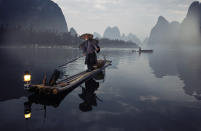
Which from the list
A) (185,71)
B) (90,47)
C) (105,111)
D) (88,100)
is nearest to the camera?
(105,111)

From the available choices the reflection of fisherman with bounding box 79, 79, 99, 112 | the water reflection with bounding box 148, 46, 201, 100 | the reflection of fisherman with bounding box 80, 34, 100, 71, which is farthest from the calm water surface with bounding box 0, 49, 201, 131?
the reflection of fisherman with bounding box 80, 34, 100, 71

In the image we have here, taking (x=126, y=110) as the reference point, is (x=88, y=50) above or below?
above

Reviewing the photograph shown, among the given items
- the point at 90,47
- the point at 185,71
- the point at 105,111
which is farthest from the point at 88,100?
the point at 185,71

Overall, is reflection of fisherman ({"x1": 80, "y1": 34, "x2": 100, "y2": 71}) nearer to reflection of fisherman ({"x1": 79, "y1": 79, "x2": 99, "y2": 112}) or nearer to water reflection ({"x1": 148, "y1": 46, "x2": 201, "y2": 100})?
reflection of fisherman ({"x1": 79, "y1": 79, "x2": 99, "y2": 112})

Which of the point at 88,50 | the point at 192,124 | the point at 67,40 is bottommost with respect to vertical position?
the point at 192,124

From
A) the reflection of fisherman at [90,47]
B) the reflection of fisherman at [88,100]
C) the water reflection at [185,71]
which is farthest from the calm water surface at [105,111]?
the reflection of fisherman at [90,47]

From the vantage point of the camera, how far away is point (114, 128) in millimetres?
5684

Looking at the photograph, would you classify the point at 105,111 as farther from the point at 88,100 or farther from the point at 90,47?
the point at 90,47

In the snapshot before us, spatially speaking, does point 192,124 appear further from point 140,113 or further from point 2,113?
point 2,113

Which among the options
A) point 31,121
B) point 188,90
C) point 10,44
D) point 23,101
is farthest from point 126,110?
point 10,44

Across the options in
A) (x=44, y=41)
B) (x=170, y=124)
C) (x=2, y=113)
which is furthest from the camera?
(x=44, y=41)

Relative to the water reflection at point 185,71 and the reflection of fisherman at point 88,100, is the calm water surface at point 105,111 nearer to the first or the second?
the reflection of fisherman at point 88,100

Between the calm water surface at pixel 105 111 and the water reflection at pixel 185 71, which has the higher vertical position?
the water reflection at pixel 185 71

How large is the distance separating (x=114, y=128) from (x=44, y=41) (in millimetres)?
142148
